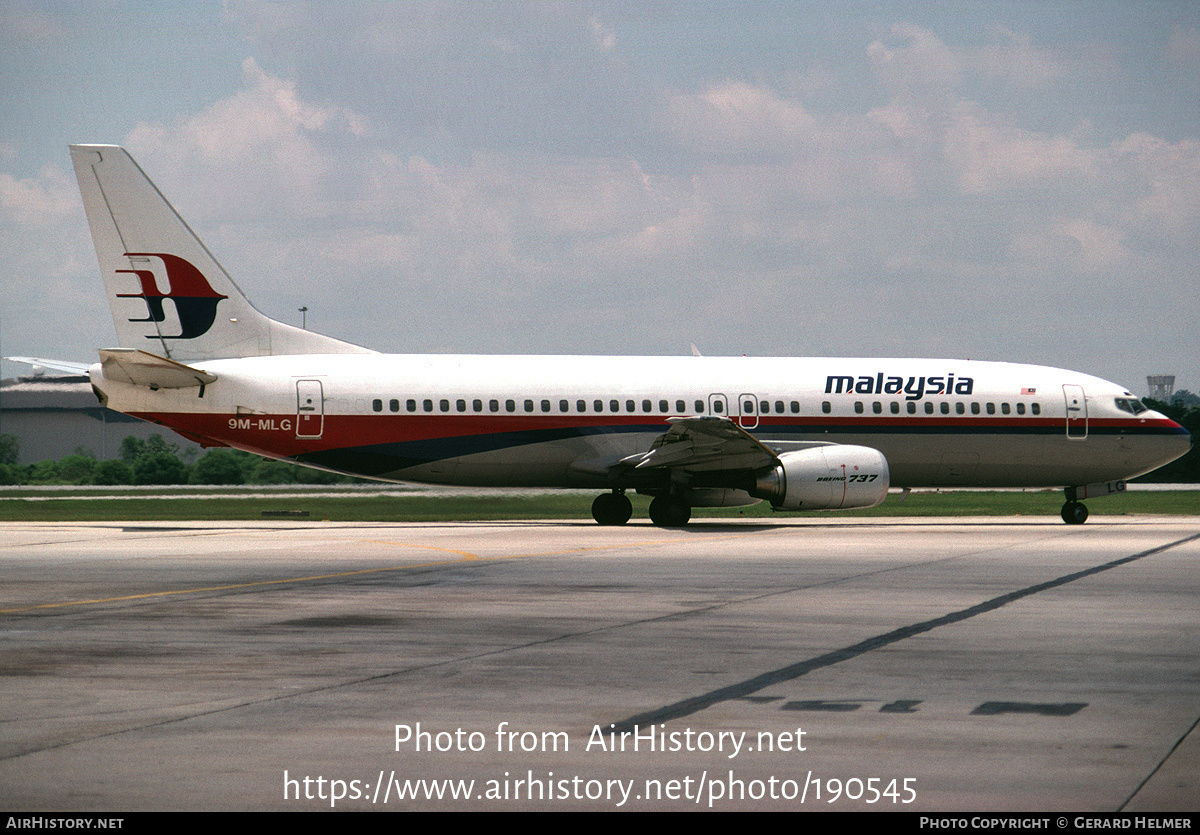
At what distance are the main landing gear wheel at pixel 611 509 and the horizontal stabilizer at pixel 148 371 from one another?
945 centimetres

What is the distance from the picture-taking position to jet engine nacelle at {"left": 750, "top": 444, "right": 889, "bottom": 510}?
99.6ft

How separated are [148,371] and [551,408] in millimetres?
8929

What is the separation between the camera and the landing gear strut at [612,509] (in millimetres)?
33312

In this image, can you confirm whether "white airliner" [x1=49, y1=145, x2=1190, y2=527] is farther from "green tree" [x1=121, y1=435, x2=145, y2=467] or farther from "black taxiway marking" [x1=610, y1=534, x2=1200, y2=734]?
"green tree" [x1=121, y1=435, x2=145, y2=467]

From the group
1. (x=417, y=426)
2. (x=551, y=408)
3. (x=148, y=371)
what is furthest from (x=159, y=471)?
(x=551, y=408)

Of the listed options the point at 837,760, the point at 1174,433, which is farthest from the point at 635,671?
the point at 1174,433

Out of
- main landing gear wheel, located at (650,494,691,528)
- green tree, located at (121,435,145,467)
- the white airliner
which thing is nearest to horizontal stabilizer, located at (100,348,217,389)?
the white airliner

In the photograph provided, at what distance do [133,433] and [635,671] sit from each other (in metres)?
117

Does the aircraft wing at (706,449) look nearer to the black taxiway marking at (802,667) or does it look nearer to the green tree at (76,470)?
the black taxiway marking at (802,667)

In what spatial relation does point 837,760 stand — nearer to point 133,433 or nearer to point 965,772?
point 965,772

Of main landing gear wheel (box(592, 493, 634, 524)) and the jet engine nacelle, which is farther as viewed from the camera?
main landing gear wheel (box(592, 493, 634, 524))

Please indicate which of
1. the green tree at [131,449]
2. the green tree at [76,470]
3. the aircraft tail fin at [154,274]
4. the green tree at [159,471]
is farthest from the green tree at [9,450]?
the aircraft tail fin at [154,274]

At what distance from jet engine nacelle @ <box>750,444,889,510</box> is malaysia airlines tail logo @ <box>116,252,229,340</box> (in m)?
13.3

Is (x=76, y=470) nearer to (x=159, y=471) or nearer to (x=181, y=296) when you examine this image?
(x=159, y=471)
